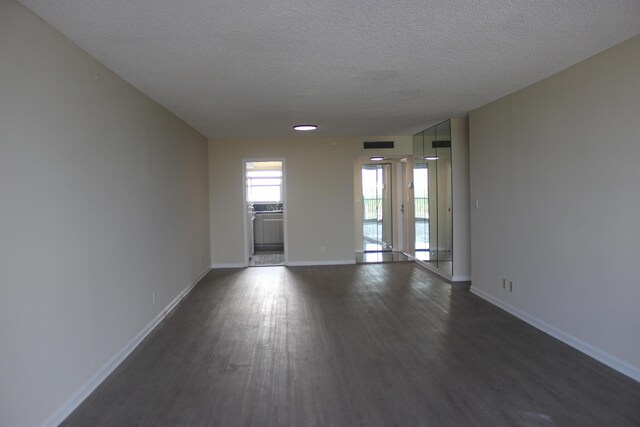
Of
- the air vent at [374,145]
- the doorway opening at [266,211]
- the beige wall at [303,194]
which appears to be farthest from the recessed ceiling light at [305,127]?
the doorway opening at [266,211]

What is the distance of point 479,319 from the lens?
14.3 ft

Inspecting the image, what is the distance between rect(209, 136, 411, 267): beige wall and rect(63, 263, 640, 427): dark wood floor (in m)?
2.69

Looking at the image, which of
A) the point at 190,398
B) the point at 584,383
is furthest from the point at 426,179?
the point at 190,398

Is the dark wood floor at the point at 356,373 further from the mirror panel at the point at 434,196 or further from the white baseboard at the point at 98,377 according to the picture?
the mirror panel at the point at 434,196

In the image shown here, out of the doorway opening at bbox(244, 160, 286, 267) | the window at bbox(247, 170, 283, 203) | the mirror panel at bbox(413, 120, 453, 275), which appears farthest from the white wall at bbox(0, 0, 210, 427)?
the window at bbox(247, 170, 283, 203)

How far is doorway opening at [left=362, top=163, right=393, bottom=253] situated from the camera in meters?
9.41

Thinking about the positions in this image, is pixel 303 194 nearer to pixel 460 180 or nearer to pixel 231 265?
pixel 231 265

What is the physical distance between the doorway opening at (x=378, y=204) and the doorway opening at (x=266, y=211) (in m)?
1.96

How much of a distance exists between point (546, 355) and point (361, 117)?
3537 millimetres

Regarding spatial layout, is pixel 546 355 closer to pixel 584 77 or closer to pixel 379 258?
pixel 584 77

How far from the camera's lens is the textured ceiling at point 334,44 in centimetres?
231

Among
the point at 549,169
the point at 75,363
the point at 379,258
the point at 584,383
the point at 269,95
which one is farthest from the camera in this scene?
the point at 379,258

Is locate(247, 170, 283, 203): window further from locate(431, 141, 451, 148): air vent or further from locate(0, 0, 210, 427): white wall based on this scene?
locate(0, 0, 210, 427): white wall

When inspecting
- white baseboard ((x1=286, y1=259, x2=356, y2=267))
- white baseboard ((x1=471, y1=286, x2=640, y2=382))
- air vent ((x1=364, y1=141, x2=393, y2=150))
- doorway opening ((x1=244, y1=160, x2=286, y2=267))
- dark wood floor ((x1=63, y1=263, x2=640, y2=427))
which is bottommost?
dark wood floor ((x1=63, y1=263, x2=640, y2=427))
